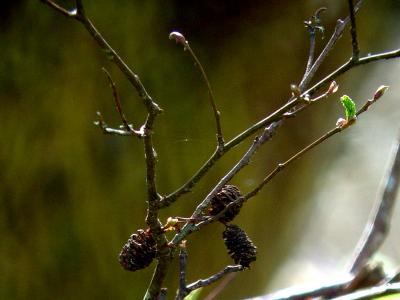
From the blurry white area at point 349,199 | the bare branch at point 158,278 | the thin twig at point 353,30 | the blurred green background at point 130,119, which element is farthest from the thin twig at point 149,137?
the blurry white area at point 349,199

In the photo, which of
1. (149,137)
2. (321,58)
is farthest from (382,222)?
(149,137)

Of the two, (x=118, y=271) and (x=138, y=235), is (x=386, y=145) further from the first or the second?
(x=138, y=235)

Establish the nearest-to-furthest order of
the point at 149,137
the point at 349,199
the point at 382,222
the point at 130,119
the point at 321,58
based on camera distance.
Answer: the point at 149,137
the point at 321,58
the point at 382,222
the point at 130,119
the point at 349,199

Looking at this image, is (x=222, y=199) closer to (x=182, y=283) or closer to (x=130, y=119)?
(x=182, y=283)

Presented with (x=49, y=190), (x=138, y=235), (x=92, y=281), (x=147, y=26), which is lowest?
(x=138, y=235)

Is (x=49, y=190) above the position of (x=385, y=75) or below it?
below

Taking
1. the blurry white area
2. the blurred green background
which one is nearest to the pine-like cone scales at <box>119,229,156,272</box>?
the blurred green background

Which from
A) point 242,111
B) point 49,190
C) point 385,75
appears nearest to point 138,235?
point 49,190
